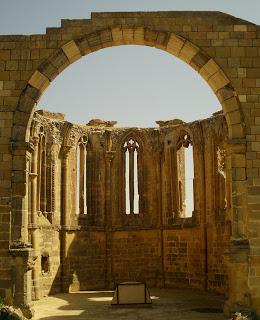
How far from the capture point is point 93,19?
11328 mm

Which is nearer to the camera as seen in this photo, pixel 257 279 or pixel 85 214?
pixel 257 279

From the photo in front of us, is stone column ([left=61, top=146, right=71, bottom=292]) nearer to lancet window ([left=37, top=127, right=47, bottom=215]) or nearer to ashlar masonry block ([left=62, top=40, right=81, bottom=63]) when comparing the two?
lancet window ([left=37, top=127, right=47, bottom=215])

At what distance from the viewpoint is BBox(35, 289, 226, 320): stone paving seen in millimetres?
11812

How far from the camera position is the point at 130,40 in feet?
38.0

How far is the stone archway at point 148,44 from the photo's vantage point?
10758 mm

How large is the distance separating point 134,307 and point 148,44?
262 inches

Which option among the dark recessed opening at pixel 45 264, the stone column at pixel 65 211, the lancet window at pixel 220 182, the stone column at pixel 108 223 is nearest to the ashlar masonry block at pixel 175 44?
the lancet window at pixel 220 182

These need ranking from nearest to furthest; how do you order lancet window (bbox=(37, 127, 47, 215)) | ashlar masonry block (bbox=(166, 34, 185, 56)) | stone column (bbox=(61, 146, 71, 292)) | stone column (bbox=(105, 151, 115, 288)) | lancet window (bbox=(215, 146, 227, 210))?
ashlar masonry block (bbox=(166, 34, 185, 56))
lancet window (bbox=(215, 146, 227, 210))
lancet window (bbox=(37, 127, 47, 215))
stone column (bbox=(61, 146, 71, 292))
stone column (bbox=(105, 151, 115, 288))

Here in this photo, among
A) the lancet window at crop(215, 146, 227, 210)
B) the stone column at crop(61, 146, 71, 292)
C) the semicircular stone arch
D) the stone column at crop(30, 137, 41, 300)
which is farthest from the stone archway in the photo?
the stone column at crop(61, 146, 71, 292)

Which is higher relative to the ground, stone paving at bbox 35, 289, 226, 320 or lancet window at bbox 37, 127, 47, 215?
lancet window at bbox 37, 127, 47, 215

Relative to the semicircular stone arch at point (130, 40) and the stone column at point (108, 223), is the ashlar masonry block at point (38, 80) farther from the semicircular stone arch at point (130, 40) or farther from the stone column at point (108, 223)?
the stone column at point (108, 223)

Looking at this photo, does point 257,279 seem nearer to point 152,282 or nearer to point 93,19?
point 93,19

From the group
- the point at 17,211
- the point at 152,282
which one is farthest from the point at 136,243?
the point at 17,211

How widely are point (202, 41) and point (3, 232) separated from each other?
5.93 metres
